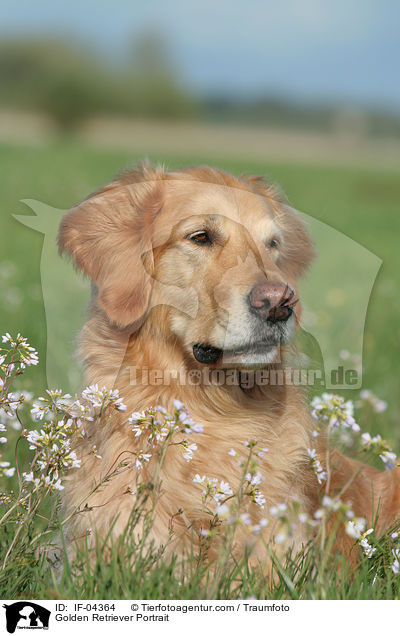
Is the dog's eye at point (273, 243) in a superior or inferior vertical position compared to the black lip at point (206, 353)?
superior

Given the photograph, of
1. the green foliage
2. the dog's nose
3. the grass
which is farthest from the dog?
the green foliage

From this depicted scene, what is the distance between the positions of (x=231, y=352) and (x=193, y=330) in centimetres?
21

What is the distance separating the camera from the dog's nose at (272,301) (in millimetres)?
2750

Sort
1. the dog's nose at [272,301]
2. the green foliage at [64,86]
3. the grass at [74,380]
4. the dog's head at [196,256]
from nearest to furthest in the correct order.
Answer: the grass at [74,380]
the dog's nose at [272,301]
the dog's head at [196,256]
the green foliage at [64,86]

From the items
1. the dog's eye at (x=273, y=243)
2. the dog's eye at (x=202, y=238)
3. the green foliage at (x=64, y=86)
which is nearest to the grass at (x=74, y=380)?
the dog's eye at (x=273, y=243)

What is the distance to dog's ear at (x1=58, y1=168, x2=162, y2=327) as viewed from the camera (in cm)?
298

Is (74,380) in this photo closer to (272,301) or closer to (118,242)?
(118,242)

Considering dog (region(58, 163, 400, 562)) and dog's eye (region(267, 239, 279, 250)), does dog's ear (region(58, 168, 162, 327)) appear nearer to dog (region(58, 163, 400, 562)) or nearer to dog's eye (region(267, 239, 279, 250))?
dog (region(58, 163, 400, 562))

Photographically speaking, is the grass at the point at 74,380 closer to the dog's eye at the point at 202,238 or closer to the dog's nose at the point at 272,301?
the dog's eye at the point at 202,238

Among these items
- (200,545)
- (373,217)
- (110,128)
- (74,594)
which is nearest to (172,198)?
(200,545)

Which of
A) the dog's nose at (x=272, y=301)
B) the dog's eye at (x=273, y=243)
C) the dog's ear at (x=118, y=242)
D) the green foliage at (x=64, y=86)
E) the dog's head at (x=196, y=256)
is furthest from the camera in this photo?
the green foliage at (x=64, y=86)

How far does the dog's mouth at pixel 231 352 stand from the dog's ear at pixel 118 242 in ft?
1.06

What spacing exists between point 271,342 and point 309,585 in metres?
0.97

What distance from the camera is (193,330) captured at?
299 centimetres
